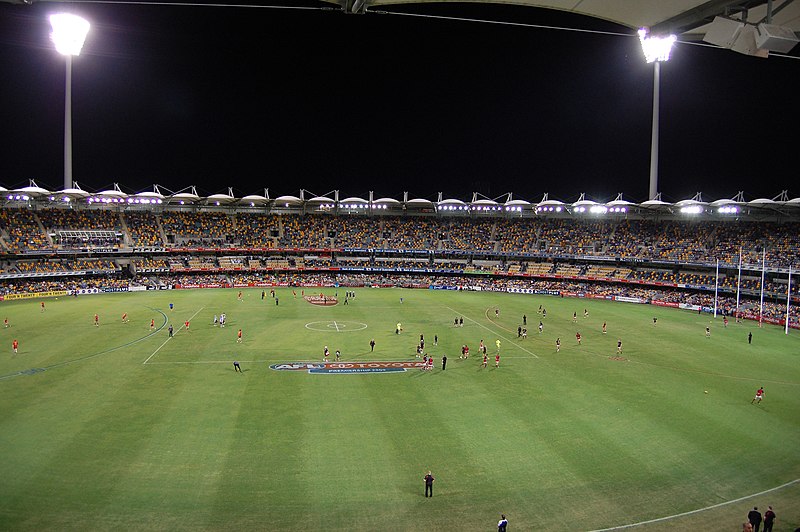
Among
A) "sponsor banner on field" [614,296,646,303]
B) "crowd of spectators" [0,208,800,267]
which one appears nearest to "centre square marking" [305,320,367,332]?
"crowd of spectators" [0,208,800,267]

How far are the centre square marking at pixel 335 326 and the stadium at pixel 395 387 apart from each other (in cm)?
38

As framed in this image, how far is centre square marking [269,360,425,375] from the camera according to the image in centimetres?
3234

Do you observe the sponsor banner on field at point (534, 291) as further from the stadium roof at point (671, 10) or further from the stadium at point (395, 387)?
the stadium roof at point (671, 10)

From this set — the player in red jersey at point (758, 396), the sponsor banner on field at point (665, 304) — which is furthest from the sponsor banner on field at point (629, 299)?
the player in red jersey at point (758, 396)

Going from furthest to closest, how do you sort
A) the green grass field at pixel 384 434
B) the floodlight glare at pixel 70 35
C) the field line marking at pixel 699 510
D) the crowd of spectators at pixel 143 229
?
1. the crowd of spectators at pixel 143 229
2. the floodlight glare at pixel 70 35
3. the green grass field at pixel 384 434
4. the field line marking at pixel 699 510

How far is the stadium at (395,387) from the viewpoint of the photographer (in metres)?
17.3

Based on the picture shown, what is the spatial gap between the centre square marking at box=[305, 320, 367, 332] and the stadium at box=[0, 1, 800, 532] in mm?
384

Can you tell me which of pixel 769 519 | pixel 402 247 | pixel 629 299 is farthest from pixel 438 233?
pixel 769 519

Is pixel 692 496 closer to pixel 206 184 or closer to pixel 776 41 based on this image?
pixel 776 41

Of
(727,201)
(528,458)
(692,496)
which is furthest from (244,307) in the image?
(727,201)

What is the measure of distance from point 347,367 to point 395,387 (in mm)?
5009

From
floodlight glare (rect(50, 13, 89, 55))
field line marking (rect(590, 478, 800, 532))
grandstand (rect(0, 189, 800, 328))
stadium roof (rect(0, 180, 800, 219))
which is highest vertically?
floodlight glare (rect(50, 13, 89, 55))

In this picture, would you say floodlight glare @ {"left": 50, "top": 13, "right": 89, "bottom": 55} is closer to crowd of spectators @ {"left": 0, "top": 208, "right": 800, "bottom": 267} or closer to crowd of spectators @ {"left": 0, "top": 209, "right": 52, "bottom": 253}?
crowd of spectators @ {"left": 0, "top": 209, "right": 52, "bottom": 253}

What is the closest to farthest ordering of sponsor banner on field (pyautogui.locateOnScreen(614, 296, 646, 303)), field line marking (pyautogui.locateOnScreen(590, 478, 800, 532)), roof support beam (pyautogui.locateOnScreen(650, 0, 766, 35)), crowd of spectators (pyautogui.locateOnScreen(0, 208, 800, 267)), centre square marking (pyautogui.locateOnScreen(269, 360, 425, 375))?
roof support beam (pyautogui.locateOnScreen(650, 0, 766, 35)), field line marking (pyautogui.locateOnScreen(590, 478, 800, 532)), centre square marking (pyautogui.locateOnScreen(269, 360, 425, 375)), crowd of spectators (pyautogui.locateOnScreen(0, 208, 800, 267)), sponsor banner on field (pyautogui.locateOnScreen(614, 296, 646, 303))
